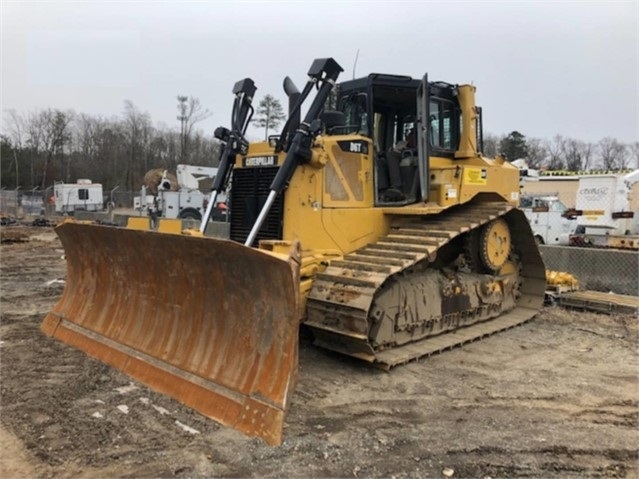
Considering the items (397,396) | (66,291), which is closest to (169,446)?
(397,396)

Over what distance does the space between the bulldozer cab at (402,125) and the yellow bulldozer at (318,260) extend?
19 mm

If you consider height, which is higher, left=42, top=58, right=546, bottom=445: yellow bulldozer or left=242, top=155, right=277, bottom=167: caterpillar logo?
left=242, top=155, right=277, bottom=167: caterpillar logo

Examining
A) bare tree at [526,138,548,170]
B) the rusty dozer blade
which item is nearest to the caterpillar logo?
the rusty dozer blade

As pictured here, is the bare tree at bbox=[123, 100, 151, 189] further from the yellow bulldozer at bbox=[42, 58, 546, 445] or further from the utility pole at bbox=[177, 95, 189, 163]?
the yellow bulldozer at bbox=[42, 58, 546, 445]

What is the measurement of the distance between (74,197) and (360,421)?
35367 millimetres

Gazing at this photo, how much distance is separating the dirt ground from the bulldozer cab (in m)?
2.16

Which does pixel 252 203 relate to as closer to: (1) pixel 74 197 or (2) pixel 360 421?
(2) pixel 360 421

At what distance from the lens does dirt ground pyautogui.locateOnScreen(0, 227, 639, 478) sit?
3.55 meters

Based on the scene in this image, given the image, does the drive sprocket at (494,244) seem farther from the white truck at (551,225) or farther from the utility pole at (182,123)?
the utility pole at (182,123)

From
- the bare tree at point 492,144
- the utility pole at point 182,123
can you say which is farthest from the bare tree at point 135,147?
the bare tree at point 492,144

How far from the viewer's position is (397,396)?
4.86m

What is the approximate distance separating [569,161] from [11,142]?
60.8m

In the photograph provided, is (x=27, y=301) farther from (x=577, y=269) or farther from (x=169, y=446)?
(x=577, y=269)

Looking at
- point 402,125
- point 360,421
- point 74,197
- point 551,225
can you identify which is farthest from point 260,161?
point 74,197
